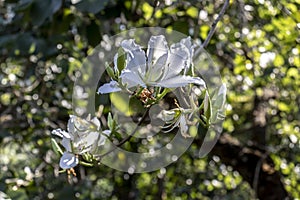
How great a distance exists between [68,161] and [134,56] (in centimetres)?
17

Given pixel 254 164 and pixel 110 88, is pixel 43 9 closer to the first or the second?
pixel 110 88

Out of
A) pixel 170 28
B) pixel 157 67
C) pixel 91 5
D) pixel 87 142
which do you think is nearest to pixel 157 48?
pixel 157 67

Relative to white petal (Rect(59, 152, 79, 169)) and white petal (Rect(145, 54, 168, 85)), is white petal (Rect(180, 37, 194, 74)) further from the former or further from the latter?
white petal (Rect(59, 152, 79, 169))

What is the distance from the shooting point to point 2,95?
1.74 m

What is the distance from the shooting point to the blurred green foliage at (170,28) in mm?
1242

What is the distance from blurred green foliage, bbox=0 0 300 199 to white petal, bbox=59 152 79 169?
1.16ft

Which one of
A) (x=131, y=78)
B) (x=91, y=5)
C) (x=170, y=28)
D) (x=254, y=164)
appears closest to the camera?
(x=131, y=78)

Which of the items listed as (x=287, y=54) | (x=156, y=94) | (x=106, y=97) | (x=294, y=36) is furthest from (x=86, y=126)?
(x=287, y=54)

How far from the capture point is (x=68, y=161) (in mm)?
678

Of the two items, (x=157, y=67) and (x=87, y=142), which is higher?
(x=157, y=67)

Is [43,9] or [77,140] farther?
[43,9]

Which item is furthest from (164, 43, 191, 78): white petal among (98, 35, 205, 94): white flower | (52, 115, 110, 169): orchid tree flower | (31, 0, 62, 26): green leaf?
(31, 0, 62, 26): green leaf

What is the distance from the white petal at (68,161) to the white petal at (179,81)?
157 mm

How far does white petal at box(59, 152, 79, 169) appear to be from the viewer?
26.4 inches
